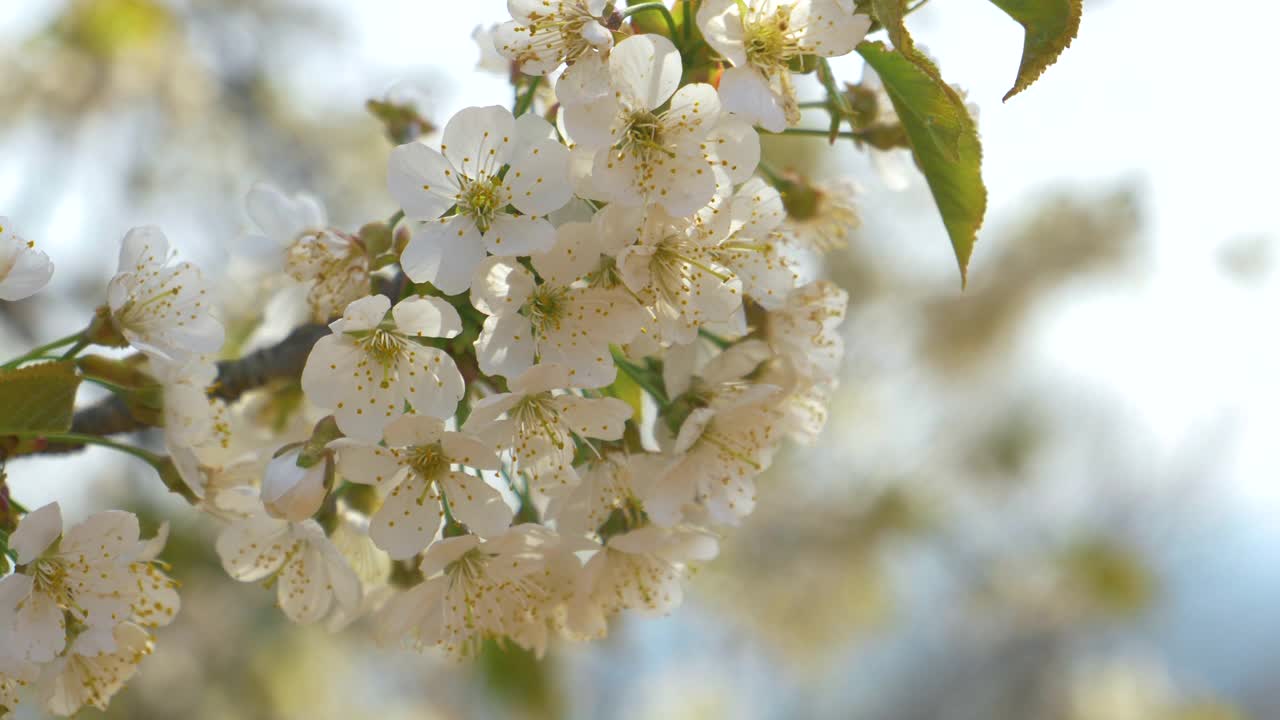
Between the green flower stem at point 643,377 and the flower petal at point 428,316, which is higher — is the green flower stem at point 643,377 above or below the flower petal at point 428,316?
below

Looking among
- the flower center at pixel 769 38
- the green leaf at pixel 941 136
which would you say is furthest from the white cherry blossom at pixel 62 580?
the green leaf at pixel 941 136

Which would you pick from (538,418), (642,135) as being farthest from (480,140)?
(538,418)

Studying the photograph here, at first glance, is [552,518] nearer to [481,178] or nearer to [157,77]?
[481,178]

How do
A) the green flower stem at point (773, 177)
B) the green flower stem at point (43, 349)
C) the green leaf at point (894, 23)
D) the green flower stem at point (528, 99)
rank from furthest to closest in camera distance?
the green flower stem at point (773, 177)
the green flower stem at point (528, 99)
the green flower stem at point (43, 349)
the green leaf at point (894, 23)

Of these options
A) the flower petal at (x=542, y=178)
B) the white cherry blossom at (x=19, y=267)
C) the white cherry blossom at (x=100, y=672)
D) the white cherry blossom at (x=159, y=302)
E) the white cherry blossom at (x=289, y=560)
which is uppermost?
the flower petal at (x=542, y=178)

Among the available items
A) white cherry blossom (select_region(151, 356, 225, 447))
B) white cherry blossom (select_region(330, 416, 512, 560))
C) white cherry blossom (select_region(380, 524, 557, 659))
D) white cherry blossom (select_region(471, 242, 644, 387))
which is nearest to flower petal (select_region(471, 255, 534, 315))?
white cherry blossom (select_region(471, 242, 644, 387))

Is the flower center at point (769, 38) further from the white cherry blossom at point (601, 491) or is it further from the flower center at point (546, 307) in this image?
the white cherry blossom at point (601, 491)

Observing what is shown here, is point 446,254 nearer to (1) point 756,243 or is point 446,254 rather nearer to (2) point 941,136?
(1) point 756,243
